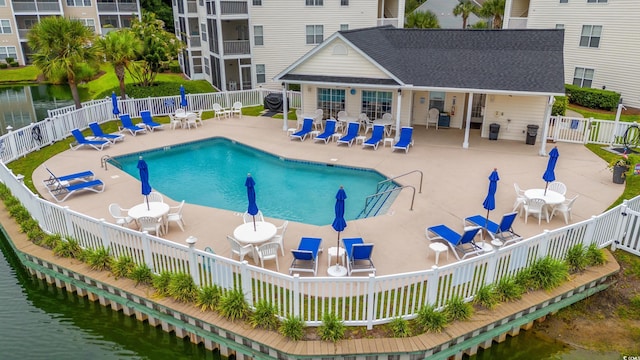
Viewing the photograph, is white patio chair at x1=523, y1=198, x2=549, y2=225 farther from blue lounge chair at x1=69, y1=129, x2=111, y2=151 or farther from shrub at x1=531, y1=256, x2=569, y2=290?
blue lounge chair at x1=69, y1=129, x2=111, y2=151

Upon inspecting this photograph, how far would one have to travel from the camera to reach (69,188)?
14891 mm

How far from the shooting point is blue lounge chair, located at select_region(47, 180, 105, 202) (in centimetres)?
1496

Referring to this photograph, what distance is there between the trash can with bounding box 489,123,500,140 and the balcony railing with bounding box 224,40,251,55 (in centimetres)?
1823

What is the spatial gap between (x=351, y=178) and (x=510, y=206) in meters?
5.90

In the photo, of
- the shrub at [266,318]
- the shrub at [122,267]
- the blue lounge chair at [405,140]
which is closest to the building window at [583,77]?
the blue lounge chair at [405,140]

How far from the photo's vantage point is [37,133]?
19891 mm

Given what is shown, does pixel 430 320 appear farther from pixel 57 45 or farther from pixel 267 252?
pixel 57 45

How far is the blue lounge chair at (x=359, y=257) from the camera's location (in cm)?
1028

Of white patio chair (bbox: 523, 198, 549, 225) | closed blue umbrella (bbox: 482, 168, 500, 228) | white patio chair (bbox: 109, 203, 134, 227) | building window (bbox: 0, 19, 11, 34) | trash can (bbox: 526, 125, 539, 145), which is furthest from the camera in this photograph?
building window (bbox: 0, 19, 11, 34)

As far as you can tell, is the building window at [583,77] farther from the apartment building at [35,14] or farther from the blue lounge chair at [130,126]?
the apartment building at [35,14]

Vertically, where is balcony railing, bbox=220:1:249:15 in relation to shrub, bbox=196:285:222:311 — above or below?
above

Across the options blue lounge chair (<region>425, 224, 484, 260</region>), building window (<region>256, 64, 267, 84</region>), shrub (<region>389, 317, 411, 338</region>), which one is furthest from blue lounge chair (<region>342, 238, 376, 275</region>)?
building window (<region>256, 64, 267, 84</region>)

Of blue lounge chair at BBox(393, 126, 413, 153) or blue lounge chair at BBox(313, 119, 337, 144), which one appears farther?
blue lounge chair at BBox(313, 119, 337, 144)

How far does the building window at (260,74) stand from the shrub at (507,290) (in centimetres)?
2601
